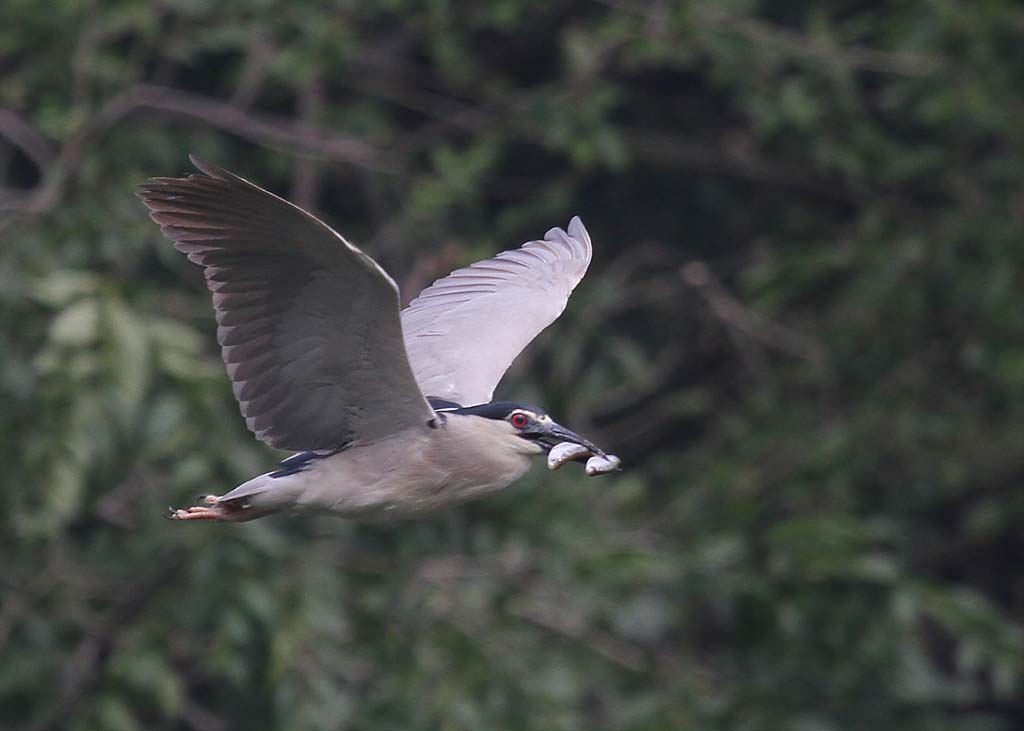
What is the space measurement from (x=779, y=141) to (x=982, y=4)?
50.0 inches

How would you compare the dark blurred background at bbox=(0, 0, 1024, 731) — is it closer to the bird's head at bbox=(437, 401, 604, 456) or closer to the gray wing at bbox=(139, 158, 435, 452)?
the gray wing at bbox=(139, 158, 435, 452)

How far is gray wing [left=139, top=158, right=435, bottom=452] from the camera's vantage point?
156 inches

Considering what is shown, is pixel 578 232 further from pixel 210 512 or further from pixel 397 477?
pixel 210 512

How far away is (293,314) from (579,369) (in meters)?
4.01

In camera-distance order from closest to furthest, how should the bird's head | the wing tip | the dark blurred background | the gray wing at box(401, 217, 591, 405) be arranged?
the bird's head
the gray wing at box(401, 217, 591, 405)
the wing tip
the dark blurred background

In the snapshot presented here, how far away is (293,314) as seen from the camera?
13.6 ft

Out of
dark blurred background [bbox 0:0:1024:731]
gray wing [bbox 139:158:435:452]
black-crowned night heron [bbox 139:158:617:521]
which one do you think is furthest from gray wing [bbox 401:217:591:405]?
dark blurred background [bbox 0:0:1024:731]

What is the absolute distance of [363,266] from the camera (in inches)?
154

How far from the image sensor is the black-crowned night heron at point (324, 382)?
3998 millimetres

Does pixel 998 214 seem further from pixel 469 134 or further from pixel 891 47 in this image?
pixel 469 134

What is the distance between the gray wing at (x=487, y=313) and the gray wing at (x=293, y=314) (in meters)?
0.57

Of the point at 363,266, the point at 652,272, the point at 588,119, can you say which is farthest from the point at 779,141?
the point at 363,266

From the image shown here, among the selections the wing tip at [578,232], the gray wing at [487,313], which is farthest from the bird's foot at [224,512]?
the wing tip at [578,232]

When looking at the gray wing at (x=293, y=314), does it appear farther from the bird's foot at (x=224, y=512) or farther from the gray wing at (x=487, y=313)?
the gray wing at (x=487, y=313)
